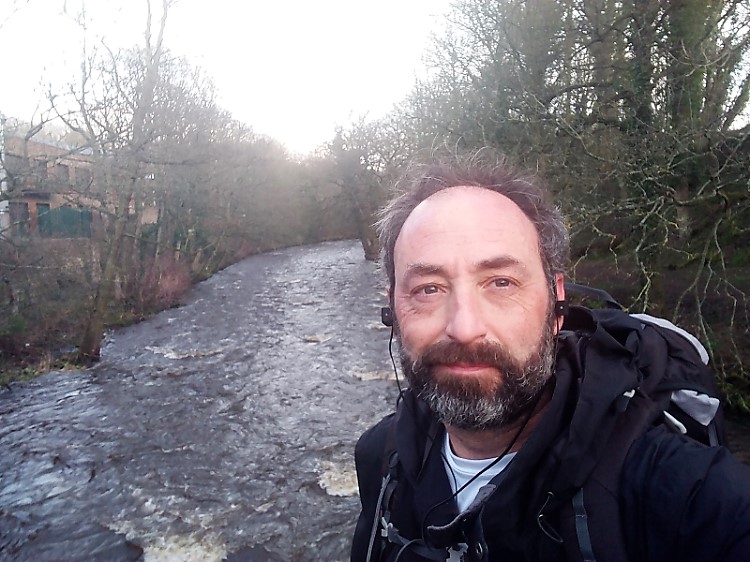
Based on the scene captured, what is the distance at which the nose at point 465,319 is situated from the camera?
5.22 ft

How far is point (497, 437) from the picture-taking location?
1.66 meters

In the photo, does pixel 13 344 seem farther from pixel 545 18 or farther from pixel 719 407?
pixel 719 407

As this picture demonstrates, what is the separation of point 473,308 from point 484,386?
0.66 ft

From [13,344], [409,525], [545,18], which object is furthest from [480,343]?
[13,344]

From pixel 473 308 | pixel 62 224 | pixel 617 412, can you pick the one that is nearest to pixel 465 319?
pixel 473 308

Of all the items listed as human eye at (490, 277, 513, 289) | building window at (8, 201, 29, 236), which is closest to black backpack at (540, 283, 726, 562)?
human eye at (490, 277, 513, 289)

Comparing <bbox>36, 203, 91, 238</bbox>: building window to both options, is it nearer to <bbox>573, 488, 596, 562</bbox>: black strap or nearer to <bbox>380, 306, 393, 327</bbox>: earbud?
<bbox>380, 306, 393, 327</bbox>: earbud

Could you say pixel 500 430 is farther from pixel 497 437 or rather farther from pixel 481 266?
pixel 481 266

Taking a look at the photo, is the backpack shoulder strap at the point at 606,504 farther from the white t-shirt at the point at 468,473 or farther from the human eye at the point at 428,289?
the human eye at the point at 428,289

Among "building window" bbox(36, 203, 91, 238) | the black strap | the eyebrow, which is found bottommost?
"building window" bbox(36, 203, 91, 238)

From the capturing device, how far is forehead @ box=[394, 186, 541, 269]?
168 cm

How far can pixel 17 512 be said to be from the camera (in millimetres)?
6539

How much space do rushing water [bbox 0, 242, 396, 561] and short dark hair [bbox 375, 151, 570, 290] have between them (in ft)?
15.0

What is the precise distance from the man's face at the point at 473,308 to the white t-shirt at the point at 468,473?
0.12m
